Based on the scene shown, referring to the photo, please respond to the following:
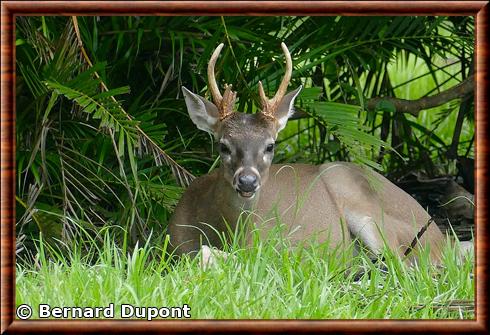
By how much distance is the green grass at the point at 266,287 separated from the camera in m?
4.47

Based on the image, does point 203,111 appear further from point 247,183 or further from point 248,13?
point 248,13

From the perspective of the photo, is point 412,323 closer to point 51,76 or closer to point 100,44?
point 51,76

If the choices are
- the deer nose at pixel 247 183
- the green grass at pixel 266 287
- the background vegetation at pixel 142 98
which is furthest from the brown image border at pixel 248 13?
the deer nose at pixel 247 183

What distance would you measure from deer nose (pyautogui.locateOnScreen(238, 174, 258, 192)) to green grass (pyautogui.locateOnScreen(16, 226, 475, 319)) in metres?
0.42

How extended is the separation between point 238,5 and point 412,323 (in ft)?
4.49

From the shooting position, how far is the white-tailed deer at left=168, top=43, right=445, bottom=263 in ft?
18.7

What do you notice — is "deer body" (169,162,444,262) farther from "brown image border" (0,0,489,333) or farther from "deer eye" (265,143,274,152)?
"brown image border" (0,0,489,333)

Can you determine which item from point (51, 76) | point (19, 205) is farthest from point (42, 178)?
point (51, 76)

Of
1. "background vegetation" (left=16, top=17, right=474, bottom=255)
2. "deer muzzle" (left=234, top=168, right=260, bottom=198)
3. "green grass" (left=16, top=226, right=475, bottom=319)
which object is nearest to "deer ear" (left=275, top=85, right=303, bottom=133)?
"background vegetation" (left=16, top=17, right=474, bottom=255)

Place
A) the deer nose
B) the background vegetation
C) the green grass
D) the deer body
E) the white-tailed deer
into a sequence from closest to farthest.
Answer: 1. the green grass
2. the deer nose
3. the white-tailed deer
4. the background vegetation
5. the deer body

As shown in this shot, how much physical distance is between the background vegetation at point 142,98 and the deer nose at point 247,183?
48 centimetres

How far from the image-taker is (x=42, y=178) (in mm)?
6129

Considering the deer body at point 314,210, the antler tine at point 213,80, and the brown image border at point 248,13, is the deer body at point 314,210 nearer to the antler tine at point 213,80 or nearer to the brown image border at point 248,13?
the antler tine at point 213,80

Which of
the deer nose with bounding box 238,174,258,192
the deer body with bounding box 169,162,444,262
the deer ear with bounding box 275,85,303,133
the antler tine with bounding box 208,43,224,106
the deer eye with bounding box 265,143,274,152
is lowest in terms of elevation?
the deer body with bounding box 169,162,444,262
